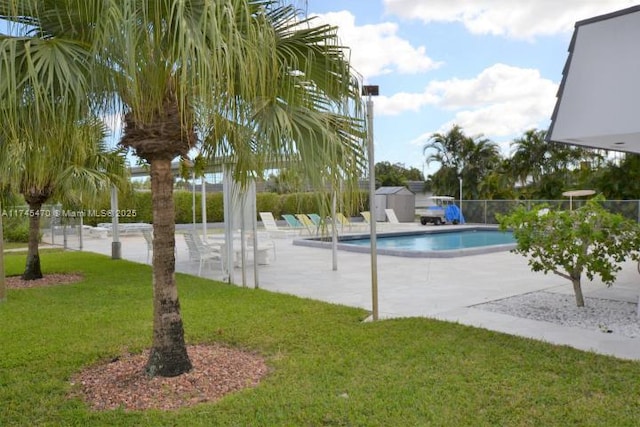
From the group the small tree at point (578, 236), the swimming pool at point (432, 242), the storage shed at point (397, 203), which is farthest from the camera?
the storage shed at point (397, 203)

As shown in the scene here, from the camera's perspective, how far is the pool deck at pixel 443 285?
598 cm

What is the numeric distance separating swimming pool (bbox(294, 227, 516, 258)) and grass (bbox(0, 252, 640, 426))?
671 centimetres

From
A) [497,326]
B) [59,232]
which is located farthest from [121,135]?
[59,232]

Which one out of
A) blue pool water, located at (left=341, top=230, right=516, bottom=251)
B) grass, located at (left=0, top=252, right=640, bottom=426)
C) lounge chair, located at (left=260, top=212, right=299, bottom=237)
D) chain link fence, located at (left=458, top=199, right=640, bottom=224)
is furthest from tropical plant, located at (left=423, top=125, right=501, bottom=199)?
grass, located at (left=0, top=252, right=640, bottom=426)

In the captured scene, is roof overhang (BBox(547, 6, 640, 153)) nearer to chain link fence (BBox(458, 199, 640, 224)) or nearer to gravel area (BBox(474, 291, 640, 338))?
gravel area (BBox(474, 291, 640, 338))

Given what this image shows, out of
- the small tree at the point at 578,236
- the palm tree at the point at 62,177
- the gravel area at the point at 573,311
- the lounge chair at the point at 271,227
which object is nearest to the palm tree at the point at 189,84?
the palm tree at the point at 62,177

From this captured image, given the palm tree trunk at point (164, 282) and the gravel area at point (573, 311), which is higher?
the palm tree trunk at point (164, 282)

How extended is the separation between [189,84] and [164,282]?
1.78 meters

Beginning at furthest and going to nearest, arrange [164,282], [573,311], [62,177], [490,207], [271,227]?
1. [490,207]
2. [271,227]
3. [62,177]
4. [573,311]
5. [164,282]

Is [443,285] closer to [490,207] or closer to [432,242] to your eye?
[432,242]

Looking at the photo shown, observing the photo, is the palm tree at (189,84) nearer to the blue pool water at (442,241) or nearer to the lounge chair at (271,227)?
the blue pool water at (442,241)

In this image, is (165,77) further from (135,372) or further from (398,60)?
(398,60)

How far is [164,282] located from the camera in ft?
14.5

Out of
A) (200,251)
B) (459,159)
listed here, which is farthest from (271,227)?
(459,159)
